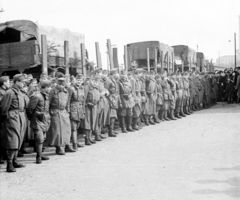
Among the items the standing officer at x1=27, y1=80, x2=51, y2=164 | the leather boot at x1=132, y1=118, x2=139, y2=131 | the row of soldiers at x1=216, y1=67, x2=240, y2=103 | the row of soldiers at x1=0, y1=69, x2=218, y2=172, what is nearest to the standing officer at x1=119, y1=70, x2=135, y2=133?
the row of soldiers at x1=0, y1=69, x2=218, y2=172

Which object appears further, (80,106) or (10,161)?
(80,106)

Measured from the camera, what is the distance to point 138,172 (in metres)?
5.93

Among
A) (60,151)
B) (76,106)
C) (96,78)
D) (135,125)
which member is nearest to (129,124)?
(135,125)

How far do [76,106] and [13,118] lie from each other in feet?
7.04

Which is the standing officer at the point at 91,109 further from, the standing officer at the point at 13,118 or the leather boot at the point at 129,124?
the standing officer at the point at 13,118

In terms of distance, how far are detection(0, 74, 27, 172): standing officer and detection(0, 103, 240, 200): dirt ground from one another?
40 cm

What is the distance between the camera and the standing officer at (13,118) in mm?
6434

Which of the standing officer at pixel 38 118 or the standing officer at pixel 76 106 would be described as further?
the standing officer at pixel 76 106

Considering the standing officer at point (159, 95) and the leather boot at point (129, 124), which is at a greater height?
the standing officer at point (159, 95)

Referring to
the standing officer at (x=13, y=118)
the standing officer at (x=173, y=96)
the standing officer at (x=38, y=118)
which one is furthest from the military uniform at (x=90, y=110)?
the standing officer at (x=173, y=96)

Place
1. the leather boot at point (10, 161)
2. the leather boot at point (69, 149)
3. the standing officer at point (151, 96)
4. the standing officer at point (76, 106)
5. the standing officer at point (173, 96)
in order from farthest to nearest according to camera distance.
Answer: the standing officer at point (173, 96) → the standing officer at point (151, 96) → the standing officer at point (76, 106) → the leather boot at point (69, 149) → the leather boot at point (10, 161)

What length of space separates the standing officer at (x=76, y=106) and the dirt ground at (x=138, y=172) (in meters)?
0.45

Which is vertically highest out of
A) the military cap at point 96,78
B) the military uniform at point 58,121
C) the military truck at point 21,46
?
the military truck at point 21,46

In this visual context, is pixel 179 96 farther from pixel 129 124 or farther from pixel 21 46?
pixel 21 46
